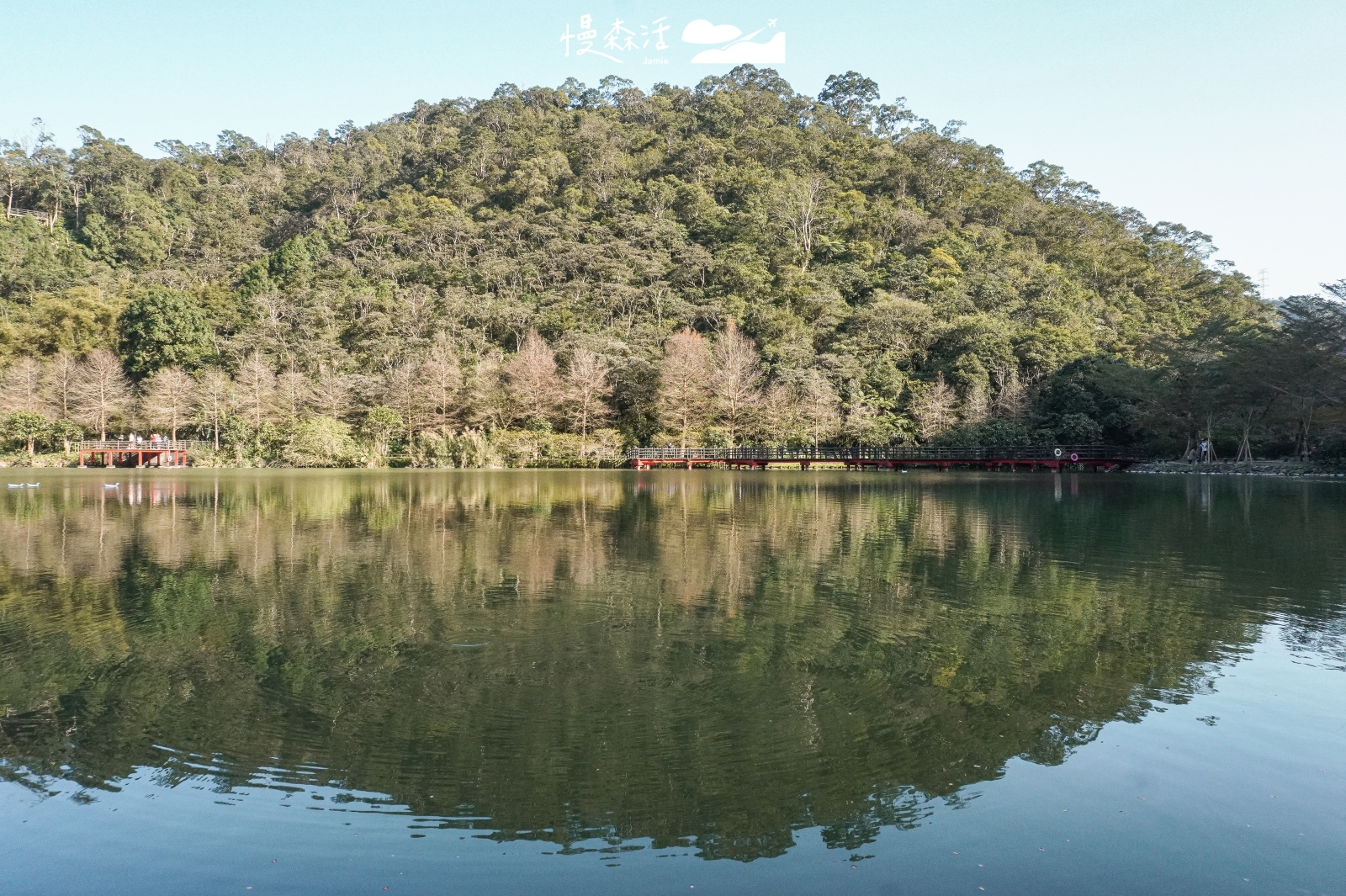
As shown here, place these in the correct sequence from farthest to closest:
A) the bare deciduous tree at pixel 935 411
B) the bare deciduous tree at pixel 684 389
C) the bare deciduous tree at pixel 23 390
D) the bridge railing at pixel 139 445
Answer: the bare deciduous tree at pixel 684 389 → the bare deciduous tree at pixel 23 390 → the bare deciduous tree at pixel 935 411 → the bridge railing at pixel 139 445

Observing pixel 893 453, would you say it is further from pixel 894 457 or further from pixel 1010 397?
pixel 1010 397

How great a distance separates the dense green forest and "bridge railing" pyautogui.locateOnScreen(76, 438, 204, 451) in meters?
1.62

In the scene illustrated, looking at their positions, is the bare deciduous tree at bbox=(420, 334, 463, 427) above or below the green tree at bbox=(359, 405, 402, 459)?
above

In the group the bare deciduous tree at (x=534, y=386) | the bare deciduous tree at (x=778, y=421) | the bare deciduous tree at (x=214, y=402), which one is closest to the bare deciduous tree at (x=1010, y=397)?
the bare deciduous tree at (x=778, y=421)

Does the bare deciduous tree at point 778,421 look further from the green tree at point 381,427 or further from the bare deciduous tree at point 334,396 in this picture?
the bare deciduous tree at point 334,396

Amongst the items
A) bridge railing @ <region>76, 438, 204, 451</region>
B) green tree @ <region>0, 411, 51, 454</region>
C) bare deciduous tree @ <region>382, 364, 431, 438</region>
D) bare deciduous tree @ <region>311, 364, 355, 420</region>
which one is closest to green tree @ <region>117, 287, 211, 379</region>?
bridge railing @ <region>76, 438, 204, 451</region>

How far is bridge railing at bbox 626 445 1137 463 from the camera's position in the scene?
4572cm

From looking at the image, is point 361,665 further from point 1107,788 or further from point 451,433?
point 451,433

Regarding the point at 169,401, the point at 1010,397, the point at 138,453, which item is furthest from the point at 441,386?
the point at 1010,397

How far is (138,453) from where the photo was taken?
5012cm

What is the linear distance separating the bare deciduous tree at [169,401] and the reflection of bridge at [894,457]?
26.5m

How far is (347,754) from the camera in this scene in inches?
209

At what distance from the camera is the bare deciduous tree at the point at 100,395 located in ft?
166

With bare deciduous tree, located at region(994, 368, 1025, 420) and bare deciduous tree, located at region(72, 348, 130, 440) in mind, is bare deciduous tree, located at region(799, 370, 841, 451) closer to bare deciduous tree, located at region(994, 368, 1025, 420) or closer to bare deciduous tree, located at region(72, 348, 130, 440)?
bare deciduous tree, located at region(994, 368, 1025, 420)
